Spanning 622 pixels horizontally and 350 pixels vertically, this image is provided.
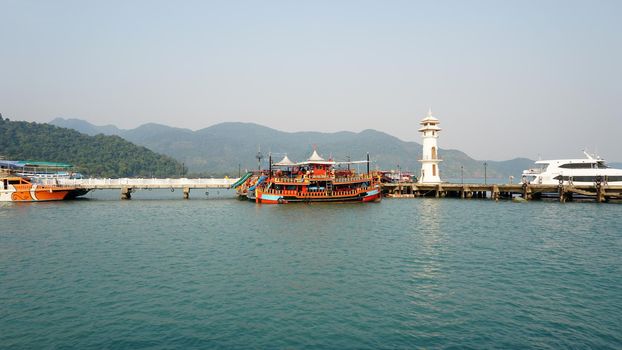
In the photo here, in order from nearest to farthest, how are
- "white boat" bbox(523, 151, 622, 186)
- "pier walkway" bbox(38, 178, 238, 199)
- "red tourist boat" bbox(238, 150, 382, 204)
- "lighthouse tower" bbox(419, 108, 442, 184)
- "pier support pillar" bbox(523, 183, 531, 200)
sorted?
"red tourist boat" bbox(238, 150, 382, 204), "white boat" bbox(523, 151, 622, 186), "pier support pillar" bbox(523, 183, 531, 200), "pier walkway" bbox(38, 178, 238, 199), "lighthouse tower" bbox(419, 108, 442, 184)

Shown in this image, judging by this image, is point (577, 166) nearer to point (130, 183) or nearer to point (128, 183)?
point (130, 183)

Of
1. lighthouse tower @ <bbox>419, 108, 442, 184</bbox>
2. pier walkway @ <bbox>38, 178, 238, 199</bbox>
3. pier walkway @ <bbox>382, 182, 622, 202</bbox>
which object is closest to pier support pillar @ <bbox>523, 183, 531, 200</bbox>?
pier walkway @ <bbox>382, 182, 622, 202</bbox>

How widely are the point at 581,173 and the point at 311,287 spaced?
238 feet

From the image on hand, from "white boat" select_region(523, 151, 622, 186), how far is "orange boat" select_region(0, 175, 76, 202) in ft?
316

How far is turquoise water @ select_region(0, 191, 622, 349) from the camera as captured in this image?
1617cm

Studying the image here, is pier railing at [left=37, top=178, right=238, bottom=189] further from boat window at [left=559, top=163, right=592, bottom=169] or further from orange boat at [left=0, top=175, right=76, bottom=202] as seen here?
boat window at [left=559, top=163, right=592, bottom=169]

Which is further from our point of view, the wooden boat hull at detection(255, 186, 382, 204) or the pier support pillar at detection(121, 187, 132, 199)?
the pier support pillar at detection(121, 187, 132, 199)

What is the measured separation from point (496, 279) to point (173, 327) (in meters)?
18.3

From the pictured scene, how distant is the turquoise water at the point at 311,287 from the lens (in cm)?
1617

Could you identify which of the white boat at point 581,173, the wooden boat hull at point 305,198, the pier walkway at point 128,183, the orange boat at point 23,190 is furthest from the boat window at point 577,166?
the orange boat at point 23,190

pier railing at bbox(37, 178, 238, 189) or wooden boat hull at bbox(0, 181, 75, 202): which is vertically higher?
pier railing at bbox(37, 178, 238, 189)

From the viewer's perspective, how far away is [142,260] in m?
28.5

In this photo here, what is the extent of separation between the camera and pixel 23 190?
7519 centimetres

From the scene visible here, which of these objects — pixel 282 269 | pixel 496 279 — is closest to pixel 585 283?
pixel 496 279
